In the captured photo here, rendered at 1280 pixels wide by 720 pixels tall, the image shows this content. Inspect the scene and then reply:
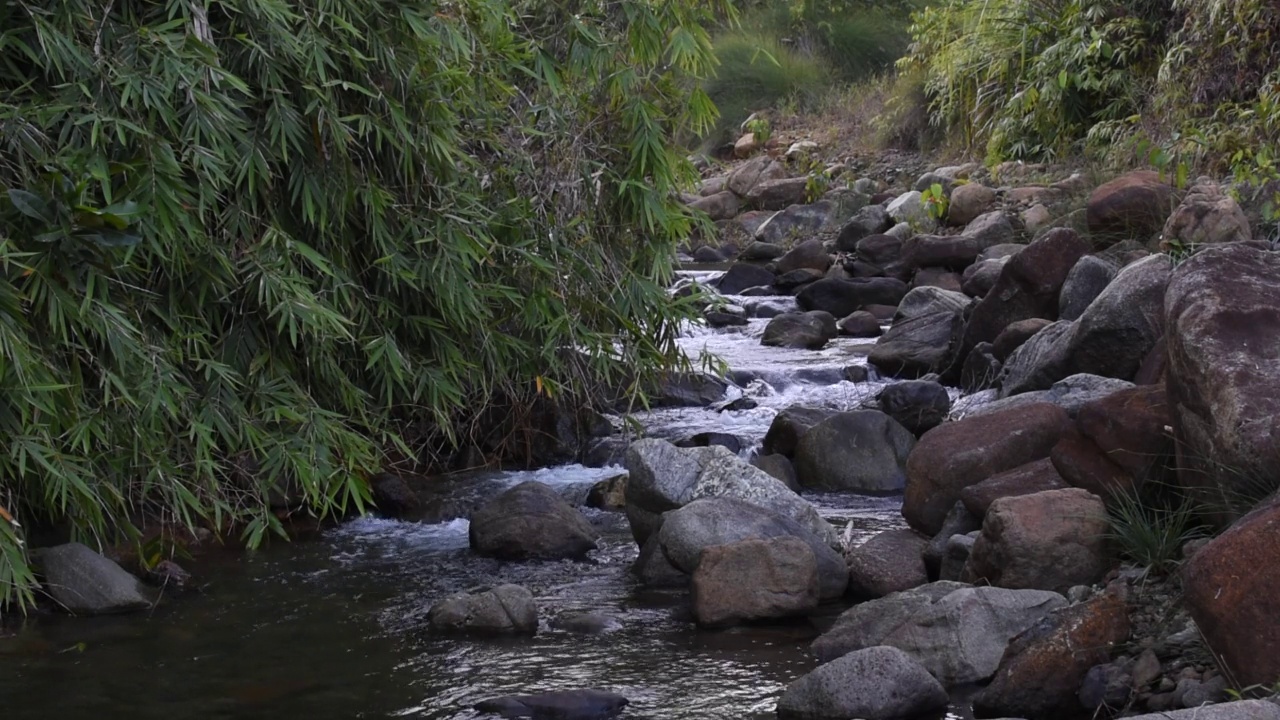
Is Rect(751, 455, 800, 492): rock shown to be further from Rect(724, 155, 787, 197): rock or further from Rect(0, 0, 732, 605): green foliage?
Rect(724, 155, 787, 197): rock

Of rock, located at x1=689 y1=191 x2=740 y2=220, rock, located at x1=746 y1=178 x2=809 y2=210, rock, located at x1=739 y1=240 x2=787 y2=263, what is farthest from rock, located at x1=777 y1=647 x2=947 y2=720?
rock, located at x1=689 y1=191 x2=740 y2=220

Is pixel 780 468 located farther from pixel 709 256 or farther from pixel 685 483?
pixel 709 256

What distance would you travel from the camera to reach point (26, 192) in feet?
16.3

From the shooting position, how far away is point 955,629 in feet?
16.1

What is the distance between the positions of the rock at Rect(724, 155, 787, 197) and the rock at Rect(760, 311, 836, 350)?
785cm

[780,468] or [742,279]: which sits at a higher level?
[742,279]

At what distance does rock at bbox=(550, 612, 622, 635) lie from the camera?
18.3 feet

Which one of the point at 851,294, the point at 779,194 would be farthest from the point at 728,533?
the point at 779,194

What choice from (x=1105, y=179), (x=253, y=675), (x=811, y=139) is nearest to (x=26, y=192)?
(x=253, y=675)

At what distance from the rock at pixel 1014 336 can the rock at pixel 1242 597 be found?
5.36 meters

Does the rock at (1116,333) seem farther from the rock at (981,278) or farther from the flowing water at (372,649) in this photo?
the rock at (981,278)

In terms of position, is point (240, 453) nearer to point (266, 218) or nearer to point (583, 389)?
point (266, 218)

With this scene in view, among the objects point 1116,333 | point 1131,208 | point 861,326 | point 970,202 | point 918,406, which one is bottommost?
point 861,326

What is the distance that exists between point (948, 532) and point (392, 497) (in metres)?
3.05
